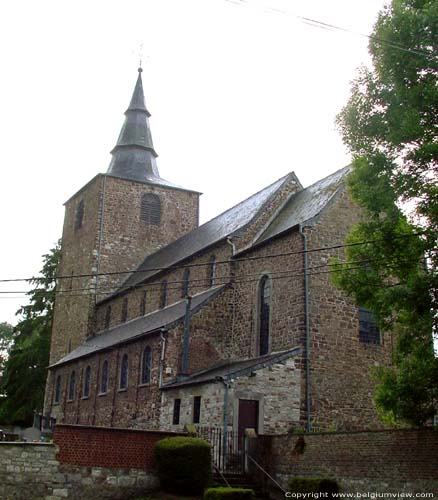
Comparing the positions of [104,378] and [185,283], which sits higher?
[185,283]

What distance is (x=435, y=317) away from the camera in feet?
45.4

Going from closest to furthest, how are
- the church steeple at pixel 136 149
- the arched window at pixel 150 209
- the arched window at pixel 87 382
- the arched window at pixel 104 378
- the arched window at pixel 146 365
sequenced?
the arched window at pixel 146 365, the arched window at pixel 104 378, the arched window at pixel 87 382, the arched window at pixel 150 209, the church steeple at pixel 136 149

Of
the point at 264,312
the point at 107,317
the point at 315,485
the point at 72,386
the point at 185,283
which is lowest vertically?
the point at 315,485

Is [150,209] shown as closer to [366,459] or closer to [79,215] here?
[79,215]

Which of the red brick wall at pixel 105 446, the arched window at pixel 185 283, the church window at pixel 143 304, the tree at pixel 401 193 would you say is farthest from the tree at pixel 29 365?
the tree at pixel 401 193

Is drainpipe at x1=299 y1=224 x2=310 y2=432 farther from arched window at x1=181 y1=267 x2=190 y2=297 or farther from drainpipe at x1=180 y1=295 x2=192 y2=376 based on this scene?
arched window at x1=181 y1=267 x2=190 y2=297

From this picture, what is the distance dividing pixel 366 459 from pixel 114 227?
92.3ft

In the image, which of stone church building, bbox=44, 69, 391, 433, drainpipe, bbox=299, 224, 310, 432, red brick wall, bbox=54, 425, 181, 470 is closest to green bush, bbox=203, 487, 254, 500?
red brick wall, bbox=54, 425, 181, 470

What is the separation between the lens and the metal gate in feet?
65.2

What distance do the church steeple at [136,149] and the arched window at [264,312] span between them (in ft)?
63.6

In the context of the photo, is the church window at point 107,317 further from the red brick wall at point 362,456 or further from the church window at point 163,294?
the red brick wall at point 362,456

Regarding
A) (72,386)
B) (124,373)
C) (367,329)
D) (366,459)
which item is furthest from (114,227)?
(366,459)

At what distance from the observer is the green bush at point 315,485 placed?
16.3m

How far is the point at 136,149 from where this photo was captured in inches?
1799
